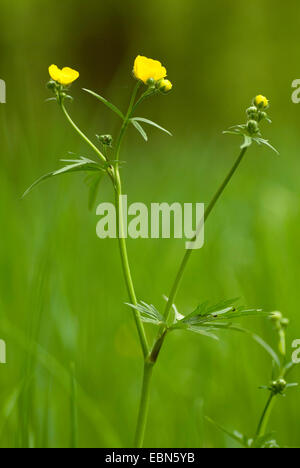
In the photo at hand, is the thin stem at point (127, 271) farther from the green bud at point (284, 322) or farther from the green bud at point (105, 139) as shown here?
the green bud at point (284, 322)

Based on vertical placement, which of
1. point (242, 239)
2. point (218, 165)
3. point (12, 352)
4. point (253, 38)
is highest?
point (253, 38)

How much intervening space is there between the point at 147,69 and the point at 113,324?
2.60ft

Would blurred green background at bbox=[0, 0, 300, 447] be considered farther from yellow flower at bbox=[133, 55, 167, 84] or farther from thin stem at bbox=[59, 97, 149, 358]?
yellow flower at bbox=[133, 55, 167, 84]

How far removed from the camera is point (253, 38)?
187 inches

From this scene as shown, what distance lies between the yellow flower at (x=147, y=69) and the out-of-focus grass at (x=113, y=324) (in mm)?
355

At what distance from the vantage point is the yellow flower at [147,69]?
47 centimetres

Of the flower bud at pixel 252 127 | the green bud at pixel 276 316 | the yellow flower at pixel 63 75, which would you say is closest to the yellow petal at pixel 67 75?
the yellow flower at pixel 63 75

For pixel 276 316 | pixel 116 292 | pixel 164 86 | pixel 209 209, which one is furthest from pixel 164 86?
pixel 116 292

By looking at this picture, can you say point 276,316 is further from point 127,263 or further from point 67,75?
point 67,75

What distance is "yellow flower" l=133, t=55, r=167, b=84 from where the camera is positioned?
0.47 metres

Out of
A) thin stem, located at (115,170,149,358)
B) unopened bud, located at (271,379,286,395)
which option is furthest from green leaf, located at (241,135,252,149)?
unopened bud, located at (271,379,286,395)
